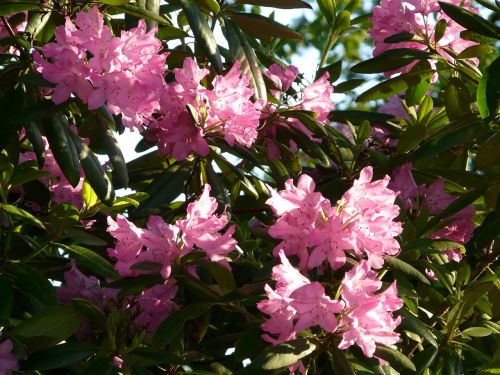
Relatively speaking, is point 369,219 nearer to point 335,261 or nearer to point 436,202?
point 335,261

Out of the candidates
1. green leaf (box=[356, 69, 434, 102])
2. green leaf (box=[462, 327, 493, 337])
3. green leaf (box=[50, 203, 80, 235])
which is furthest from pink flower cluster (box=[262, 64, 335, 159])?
green leaf (box=[462, 327, 493, 337])

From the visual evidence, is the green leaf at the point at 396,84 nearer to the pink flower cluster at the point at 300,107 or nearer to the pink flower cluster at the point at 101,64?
the pink flower cluster at the point at 300,107

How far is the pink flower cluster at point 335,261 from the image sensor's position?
175 cm

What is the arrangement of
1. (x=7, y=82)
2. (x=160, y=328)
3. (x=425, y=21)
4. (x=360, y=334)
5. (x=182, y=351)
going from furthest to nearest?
1. (x=425, y=21)
2. (x=7, y=82)
3. (x=182, y=351)
4. (x=160, y=328)
5. (x=360, y=334)

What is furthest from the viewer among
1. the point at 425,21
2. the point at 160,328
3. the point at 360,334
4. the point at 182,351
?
the point at 425,21

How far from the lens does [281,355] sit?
5.72 feet

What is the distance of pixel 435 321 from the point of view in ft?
7.03

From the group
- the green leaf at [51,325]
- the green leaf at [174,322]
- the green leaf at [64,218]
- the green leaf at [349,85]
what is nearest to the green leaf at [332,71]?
the green leaf at [349,85]

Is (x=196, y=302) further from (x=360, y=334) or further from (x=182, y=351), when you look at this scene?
(x=360, y=334)

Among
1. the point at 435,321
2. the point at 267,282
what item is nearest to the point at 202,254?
the point at 267,282

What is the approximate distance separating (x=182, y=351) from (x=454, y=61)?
1071mm

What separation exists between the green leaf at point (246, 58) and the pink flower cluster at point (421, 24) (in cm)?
41

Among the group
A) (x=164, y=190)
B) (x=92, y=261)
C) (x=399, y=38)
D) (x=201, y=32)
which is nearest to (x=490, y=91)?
(x=399, y=38)

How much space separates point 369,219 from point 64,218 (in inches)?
25.4
